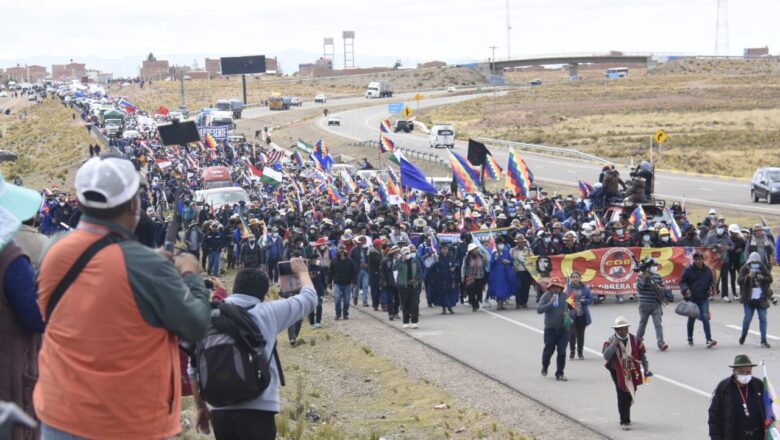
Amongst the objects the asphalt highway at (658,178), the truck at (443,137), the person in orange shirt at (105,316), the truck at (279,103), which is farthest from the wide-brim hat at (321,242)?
the truck at (279,103)

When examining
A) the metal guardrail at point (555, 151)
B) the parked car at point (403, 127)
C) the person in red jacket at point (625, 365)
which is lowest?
the metal guardrail at point (555, 151)

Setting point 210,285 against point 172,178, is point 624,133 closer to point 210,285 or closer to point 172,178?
point 172,178

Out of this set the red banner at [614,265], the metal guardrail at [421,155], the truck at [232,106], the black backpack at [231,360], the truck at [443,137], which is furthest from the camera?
the truck at [232,106]

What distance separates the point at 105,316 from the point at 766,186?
126 feet

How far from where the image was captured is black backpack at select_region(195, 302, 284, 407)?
19.6 feet

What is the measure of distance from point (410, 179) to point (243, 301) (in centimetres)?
2231

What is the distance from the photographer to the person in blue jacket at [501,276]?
2214 cm

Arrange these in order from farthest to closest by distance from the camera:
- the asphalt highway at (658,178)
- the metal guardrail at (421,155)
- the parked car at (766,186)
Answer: the metal guardrail at (421,155), the asphalt highway at (658,178), the parked car at (766,186)

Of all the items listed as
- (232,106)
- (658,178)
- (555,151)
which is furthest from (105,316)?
(232,106)

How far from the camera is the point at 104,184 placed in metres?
4.29

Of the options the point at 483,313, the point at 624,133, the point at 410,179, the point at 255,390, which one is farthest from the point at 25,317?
the point at 624,133

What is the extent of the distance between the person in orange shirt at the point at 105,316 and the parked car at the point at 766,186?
3792cm

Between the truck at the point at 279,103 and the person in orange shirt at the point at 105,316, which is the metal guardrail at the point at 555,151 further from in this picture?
the person in orange shirt at the point at 105,316

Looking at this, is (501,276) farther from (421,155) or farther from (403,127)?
(403,127)
